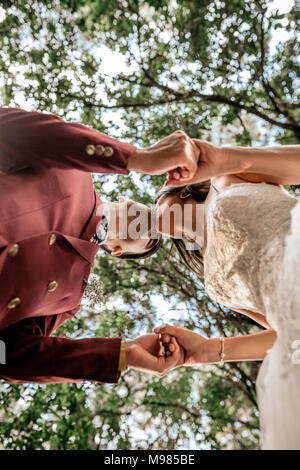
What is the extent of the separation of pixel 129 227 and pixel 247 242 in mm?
1084

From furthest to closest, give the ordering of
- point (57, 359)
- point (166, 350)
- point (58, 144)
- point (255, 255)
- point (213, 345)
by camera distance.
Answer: point (213, 345), point (166, 350), point (57, 359), point (58, 144), point (255, 255)

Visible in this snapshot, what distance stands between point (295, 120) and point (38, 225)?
12.3 ft

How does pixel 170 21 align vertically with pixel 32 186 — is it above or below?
above

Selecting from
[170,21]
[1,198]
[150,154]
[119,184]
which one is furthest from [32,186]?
[170,21]

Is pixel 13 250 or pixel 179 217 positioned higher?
pixel 179 217

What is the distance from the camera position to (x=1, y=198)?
5.26ft

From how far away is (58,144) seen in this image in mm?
1503

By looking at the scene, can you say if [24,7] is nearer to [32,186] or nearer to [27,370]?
[32,186]

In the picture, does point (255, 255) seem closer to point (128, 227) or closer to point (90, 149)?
point (90, 149)

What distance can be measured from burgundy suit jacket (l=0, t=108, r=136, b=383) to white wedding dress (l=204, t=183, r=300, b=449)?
1.93ft

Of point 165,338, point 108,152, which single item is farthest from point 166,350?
point 108,152

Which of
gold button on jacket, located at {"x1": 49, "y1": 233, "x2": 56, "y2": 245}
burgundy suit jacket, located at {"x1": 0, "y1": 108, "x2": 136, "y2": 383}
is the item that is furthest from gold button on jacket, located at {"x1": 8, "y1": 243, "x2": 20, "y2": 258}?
gold button on jacket, located at {"x1": 49, "y1": 233, "x2": 56, "y2": 245}

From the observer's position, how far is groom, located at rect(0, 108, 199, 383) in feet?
5.03

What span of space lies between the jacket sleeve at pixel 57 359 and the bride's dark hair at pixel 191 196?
3.65ft
